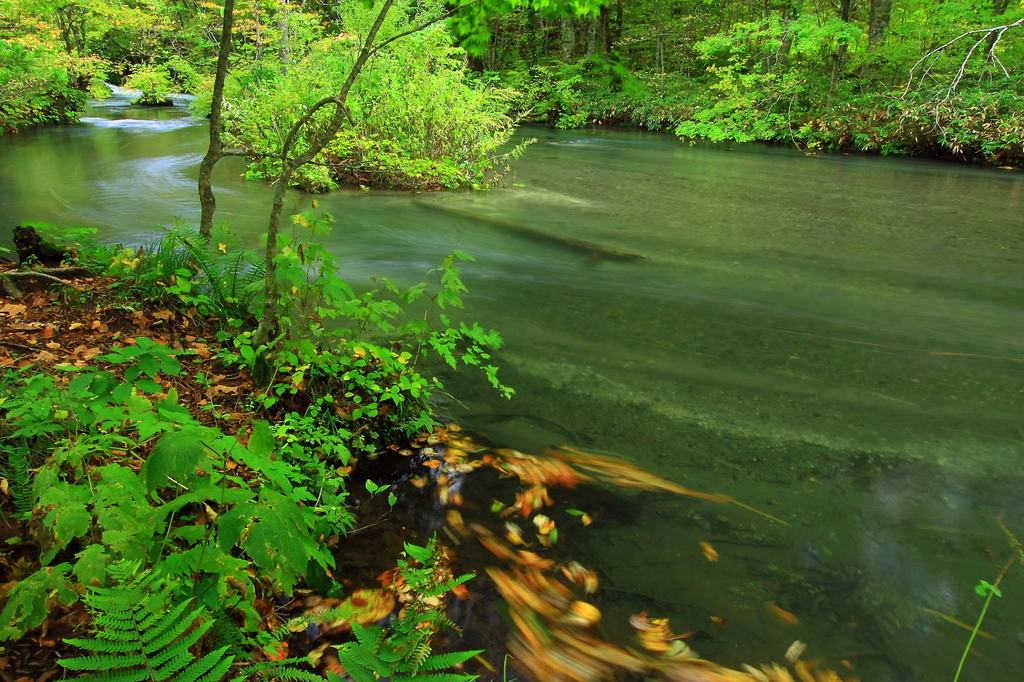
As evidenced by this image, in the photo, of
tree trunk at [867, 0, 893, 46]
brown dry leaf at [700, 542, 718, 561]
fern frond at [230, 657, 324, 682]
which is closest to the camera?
fern frond at [230, 657, 324, 682]

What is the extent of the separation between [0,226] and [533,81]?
18960 millimetres

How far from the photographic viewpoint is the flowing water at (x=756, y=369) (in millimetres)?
2770

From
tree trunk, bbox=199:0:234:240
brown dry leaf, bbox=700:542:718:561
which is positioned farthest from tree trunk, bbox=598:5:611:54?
brown dry leaf, bbox=700:542:718:561

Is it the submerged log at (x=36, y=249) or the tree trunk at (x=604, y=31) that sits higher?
the tree trunk at (x=604, y=31)

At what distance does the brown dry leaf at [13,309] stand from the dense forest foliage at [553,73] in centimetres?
262

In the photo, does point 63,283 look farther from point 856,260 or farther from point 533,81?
point 533,81

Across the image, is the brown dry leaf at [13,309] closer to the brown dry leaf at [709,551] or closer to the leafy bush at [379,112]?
the brown dry leaf at [709,551]

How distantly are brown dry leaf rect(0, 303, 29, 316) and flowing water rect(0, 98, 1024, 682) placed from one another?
2.42 meters

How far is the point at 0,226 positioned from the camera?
24.6 feet

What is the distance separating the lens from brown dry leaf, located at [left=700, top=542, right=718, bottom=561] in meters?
2.96

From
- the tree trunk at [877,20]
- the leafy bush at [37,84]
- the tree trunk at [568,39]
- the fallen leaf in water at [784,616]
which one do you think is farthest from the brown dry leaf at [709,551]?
the tree trunk at [568,39]

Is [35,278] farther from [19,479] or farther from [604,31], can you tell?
[604,31]

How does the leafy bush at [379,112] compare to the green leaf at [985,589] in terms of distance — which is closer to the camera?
the green leaf at [985,589]

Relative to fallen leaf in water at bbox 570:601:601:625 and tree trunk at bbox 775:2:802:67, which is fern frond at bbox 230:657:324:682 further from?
tree trunk at bbox 775:2:802:67
